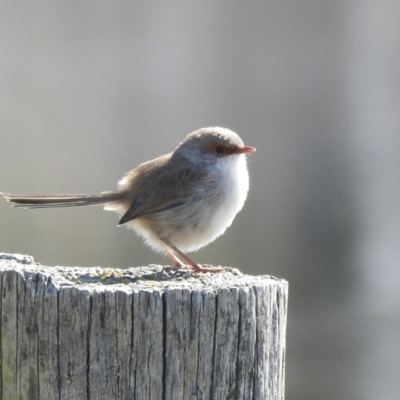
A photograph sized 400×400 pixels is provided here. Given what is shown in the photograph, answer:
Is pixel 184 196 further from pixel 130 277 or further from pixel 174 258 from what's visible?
pixel 130 277

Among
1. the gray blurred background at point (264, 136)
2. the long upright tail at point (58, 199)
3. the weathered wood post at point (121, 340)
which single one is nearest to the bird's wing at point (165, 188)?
the long upright tail at point (58, 199)

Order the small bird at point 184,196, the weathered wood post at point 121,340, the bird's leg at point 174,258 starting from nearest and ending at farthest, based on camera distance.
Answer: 1. the weathered wood post at point 121,340
2. the small bird at point 184,196
3. the bird's leg at point 174,258

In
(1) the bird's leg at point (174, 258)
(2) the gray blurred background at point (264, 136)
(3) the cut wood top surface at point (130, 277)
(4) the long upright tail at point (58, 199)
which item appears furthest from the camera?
(2) the gray blurred background at point (264, 136)

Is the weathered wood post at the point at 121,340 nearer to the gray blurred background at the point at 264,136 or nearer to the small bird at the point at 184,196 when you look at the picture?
the small bird at the point at 184,196

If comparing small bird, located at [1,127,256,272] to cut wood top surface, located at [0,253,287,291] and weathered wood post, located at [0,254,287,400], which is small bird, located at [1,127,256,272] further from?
weathered wood post, located at [0,254,287,400]

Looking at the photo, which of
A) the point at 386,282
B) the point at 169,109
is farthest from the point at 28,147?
the point at 386,282

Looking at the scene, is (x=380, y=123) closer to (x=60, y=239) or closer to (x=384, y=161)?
(x=384, y=161)

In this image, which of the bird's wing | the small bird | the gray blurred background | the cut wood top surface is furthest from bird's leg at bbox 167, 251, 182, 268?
the gray blurred background
